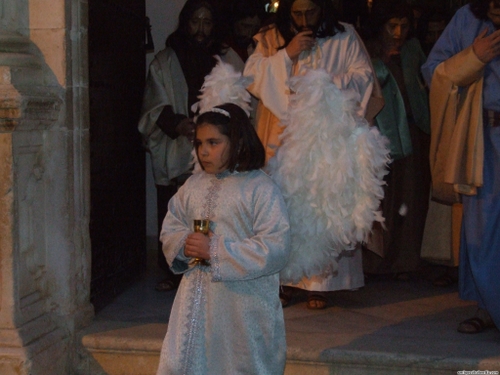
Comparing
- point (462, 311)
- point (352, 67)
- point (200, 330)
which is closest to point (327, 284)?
point (462, 311)

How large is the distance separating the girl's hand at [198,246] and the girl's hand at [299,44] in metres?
1.86

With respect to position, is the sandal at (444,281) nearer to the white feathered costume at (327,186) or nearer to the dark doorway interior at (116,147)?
the dark doorway interior at (116,147)

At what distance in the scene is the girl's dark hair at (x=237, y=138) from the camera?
346 cm

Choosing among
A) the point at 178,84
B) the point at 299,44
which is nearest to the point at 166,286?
the point at 178,84

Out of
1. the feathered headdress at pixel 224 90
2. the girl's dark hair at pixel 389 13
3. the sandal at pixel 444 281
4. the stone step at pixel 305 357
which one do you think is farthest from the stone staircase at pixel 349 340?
the girl's dark hair at pixel 389 13

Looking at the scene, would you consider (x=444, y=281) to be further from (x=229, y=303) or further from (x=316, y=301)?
(x=229, y=303)

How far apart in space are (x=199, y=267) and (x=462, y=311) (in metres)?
2.46

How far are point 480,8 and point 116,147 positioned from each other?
244 centimetres

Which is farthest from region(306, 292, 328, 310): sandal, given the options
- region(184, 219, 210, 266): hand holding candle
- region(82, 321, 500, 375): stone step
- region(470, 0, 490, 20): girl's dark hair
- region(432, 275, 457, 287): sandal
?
region(184, 219, 210, 266): hand holding candle

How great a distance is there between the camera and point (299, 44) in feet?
15.9

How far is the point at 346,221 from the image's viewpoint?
12.4ft

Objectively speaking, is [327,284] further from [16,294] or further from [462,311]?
[16,294]

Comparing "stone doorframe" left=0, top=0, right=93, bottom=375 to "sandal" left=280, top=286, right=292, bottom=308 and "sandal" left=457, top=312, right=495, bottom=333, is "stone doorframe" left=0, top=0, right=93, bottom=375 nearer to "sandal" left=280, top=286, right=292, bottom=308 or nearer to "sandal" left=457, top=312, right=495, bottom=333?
"sandal" left=280, top=286, right=292, bottom=308

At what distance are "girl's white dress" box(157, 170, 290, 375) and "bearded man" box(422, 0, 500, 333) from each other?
152 cm
